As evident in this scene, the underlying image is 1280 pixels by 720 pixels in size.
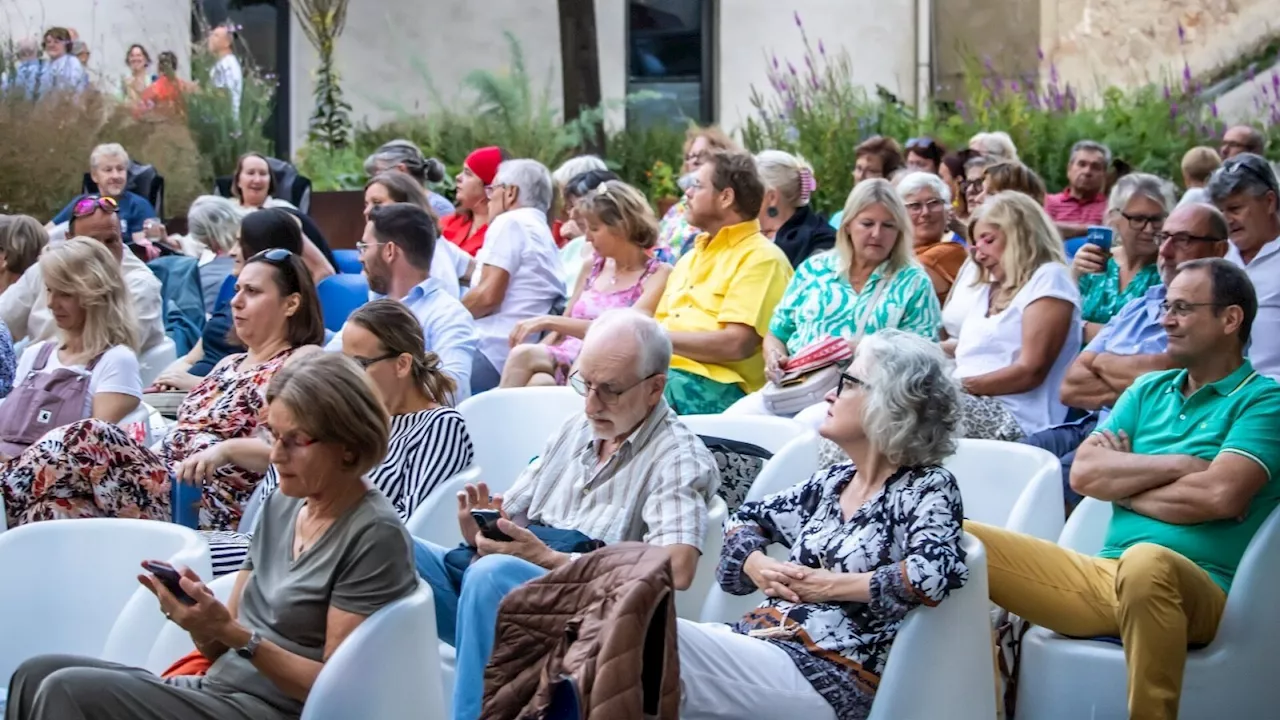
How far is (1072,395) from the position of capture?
4867 millimetres

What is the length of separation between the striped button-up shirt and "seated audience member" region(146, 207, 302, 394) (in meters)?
1.92

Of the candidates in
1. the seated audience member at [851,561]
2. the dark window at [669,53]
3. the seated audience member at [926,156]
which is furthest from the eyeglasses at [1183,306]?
the dark window at [669,53]

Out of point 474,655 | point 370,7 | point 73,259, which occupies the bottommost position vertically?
point 474,655

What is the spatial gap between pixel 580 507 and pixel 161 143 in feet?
26.7

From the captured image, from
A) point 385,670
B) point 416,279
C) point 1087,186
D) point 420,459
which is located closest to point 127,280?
point 416,279

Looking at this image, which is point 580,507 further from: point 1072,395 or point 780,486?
point 1072,395

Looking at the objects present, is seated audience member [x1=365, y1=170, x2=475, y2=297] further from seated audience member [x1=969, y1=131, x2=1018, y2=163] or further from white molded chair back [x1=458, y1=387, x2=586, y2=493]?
seated audience member [x1=969, y1=131, x2=1018, y2=163]

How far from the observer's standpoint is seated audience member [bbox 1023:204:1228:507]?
4.79 metres

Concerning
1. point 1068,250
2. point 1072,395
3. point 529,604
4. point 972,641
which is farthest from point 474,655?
point 1068,250

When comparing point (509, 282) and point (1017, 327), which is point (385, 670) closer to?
point (1017, 327)

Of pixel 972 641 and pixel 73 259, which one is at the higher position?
pixel 73 259

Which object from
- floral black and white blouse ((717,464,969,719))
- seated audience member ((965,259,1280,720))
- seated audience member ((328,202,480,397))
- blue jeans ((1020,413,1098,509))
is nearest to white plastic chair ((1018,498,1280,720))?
seated audience member ((965,259,1280,720))

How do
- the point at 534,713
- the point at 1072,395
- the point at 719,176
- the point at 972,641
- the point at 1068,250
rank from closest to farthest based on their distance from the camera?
the point at 534,713 < the point at 972,641 < the point at 1072,395 < the point at 719,176 < the point at 1068,250

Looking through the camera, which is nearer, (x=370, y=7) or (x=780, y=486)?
(x=780, y=486)
